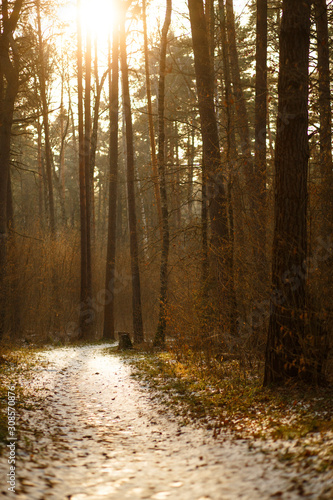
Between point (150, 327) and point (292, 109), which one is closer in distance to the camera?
point (292, 109)

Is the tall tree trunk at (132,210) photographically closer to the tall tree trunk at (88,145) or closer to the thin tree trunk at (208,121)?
the tall tree trunk at (88,145)

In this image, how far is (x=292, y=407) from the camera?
525cm

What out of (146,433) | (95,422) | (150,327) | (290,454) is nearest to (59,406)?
(95,422)

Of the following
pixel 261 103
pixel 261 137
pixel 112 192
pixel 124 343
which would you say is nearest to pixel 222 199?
pixel 261 137

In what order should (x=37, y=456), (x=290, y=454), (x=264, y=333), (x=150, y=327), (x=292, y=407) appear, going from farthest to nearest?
(x=150, y=327), (x=264, y=333), (x=292, y=407), (x=37, y=456), (x=290, y=454)

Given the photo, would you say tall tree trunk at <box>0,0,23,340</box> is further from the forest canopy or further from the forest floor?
the forest floor

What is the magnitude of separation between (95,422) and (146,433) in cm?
89

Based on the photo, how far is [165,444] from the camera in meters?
5.04

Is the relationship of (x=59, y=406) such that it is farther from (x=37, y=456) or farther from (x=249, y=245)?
(x=249, y=245)

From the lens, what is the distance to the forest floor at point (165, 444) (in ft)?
11.8

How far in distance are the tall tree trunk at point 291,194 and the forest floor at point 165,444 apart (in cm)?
75

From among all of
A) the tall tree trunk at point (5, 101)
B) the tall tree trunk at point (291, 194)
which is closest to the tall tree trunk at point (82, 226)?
the tall tree trunk at point (5, 101)

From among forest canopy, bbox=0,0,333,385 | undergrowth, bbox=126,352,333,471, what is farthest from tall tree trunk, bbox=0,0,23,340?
undergrowth, bbox=126,352,333,471

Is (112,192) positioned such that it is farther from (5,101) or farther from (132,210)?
(5,101)
